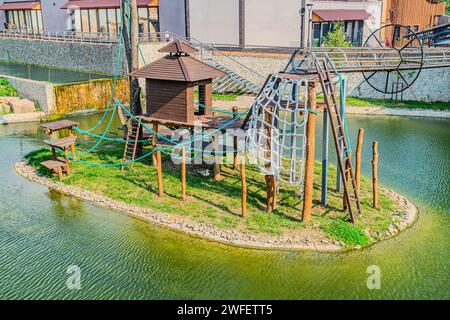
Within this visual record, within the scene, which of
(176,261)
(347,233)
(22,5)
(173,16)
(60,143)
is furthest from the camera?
(22,5)

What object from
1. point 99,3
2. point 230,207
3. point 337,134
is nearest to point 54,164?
point 230,207

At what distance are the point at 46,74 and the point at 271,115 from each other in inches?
1226

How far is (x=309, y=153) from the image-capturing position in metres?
14.4

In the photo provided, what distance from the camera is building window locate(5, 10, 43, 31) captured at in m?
50.5

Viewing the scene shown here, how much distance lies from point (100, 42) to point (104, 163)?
21.7 m

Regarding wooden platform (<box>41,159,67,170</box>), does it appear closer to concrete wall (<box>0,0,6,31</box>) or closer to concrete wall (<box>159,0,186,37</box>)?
concrete wall (<box>159,0,186,37</box>)

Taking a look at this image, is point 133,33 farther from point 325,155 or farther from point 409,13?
point 409,13

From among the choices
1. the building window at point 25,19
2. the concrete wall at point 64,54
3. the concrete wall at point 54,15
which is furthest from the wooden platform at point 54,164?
the building window at point 25,19

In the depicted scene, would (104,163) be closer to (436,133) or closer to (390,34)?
(436,133)

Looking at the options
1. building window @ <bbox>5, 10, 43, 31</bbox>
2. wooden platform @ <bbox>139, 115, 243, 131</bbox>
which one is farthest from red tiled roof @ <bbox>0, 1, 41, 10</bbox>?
wooden platform @ <bbox>139, 115, 243, 131</bbox>

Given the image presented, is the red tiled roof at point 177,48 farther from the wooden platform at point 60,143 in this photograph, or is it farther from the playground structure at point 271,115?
the wooden platform at point 60,143

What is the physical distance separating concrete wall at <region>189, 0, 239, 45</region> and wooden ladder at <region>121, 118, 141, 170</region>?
680 inches

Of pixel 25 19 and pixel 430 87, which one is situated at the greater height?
pixel 25 19
